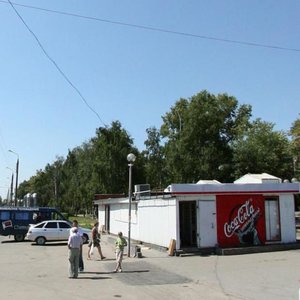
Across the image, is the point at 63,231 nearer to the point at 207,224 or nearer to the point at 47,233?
the point at 47,233

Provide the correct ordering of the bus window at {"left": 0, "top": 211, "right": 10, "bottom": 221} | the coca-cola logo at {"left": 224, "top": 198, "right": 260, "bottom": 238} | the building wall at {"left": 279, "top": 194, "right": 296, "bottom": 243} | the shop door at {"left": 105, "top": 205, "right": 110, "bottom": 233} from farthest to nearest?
the shop door at {"left": 105, "top": 205, "right": 110, "bottom": 233} < the bus window at {"left": 0, "top": 211, "right": 10, "bottom": 221} < the building wall at {"left": 279, "top": 194, "right": 296, "bottom": 243} < the coca-cola logo at {"left": 224, "top": 198, "right": 260, "bottom": 238}

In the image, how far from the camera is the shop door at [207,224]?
24.2 m

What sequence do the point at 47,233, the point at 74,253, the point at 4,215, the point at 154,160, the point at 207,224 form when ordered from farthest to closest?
1. the point at 154,160
2. the point at 4,215
3. the point at 47,233
4. the point at 207,224
5. the point at 74,253

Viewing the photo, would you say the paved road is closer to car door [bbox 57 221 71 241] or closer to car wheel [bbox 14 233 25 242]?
car door [bbox 57 221 71 241]

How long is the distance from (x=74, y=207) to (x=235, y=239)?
86.5 m

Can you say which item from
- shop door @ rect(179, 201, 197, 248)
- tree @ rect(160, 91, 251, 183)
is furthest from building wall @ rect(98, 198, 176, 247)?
tree @ rect(160, 91, 251, 183)

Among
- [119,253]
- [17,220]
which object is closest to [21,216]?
[17,220]

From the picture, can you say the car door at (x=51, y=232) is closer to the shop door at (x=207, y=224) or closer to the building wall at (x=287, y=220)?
the shop door at (x=207, y=224)

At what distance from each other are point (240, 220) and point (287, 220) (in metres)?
2.95

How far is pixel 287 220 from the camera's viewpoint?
2625 centimetres

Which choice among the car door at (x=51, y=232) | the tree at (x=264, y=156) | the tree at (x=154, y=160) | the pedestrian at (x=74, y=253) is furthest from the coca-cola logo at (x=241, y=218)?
the tree at (x=154, y=160)

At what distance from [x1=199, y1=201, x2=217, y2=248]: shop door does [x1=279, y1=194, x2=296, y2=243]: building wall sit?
419cm

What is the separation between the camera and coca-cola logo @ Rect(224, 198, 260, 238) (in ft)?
A: 81.7

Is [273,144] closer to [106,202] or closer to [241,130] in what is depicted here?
[241,130]
